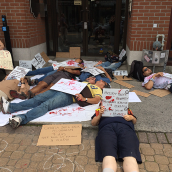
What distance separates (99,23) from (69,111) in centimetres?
444

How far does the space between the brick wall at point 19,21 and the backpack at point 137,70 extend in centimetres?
315

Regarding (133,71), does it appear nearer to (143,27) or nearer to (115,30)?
(143,27)

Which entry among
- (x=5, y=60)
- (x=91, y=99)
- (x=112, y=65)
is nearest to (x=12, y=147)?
(x=91, y=99)

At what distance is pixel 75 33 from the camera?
6809 mm

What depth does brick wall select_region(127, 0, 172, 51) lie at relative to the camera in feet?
15.1

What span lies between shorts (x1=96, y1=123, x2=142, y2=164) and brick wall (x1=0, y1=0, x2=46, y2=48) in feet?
13.6

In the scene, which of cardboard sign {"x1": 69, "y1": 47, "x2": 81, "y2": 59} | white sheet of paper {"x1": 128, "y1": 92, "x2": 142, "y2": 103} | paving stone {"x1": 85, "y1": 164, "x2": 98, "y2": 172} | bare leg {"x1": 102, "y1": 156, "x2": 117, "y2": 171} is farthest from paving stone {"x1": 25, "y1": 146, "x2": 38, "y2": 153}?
cardboard sign {"x1": 69, "y1": 47, "x2": 81, "y2": 59}

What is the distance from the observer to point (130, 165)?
73.7 inches

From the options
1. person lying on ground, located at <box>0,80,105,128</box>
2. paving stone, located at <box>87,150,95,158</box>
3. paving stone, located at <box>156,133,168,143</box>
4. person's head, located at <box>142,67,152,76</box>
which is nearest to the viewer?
paving stone, located at <box>87,150,95,158</box>

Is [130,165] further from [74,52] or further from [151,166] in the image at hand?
[74,52]

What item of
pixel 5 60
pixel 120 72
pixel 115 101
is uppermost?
pixel 5 60

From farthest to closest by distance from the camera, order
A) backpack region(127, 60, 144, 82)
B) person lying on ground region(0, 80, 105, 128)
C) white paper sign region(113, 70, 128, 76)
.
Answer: white paper sign region(113, 70, 128, 76) → backpack region(127, 60, 144, 82) → person lying on ground region(0, 80, 105, 128)

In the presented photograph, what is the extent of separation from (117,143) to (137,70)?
2836 mm

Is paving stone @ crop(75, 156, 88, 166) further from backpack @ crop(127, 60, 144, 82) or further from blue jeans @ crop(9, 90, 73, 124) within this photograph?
backpack @ crop(127, 60, 144, 82)
